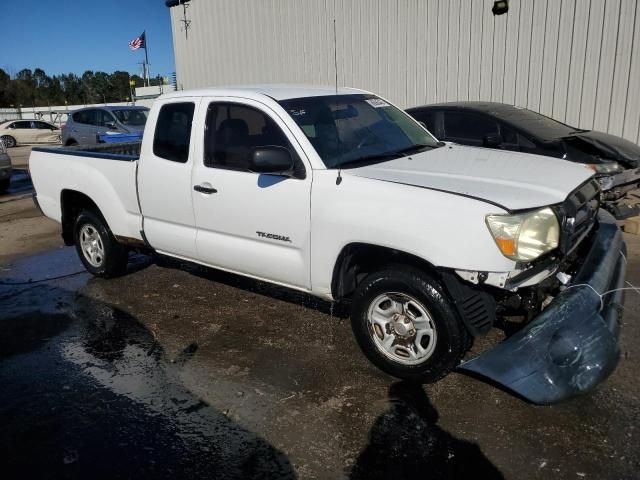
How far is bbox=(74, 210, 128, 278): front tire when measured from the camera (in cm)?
567

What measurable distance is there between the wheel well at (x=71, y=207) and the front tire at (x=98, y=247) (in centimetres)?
10

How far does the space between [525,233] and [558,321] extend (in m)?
0.50

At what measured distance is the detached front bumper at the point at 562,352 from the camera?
9.16 feet

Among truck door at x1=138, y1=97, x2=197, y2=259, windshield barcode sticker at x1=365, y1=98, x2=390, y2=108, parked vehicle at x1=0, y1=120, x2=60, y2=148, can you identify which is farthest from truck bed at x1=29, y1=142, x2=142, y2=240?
parked vehicle at x1=0, y1=120, x2=60, y2=148

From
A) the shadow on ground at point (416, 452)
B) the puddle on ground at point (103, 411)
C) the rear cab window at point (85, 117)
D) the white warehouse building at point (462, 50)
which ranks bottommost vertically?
the puddle on ground at point (103, 411)

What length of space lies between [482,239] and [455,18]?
886cm

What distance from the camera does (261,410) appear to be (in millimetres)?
3355

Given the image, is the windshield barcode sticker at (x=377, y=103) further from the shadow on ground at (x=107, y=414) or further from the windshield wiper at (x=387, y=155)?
the shadow on ground at (x=107, y=414)

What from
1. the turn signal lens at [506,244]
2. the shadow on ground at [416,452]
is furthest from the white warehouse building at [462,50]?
the shadow on ground at [416,452]

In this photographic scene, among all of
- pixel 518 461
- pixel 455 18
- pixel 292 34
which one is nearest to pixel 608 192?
pixel 518 461

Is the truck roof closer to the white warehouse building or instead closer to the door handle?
the door handle

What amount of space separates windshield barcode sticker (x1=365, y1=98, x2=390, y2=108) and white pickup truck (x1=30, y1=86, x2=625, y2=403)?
18 mm

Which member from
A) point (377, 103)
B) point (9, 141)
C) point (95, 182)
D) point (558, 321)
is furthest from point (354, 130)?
point (9, 141)

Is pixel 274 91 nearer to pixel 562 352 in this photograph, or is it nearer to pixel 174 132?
pixel 174 132
